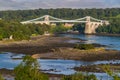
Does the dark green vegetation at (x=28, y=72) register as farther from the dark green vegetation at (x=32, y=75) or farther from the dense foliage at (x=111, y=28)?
the dense foliage at (x=111, y=28)

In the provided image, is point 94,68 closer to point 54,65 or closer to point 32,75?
point 54,65

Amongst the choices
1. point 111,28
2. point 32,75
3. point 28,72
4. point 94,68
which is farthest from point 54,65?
point 111,28

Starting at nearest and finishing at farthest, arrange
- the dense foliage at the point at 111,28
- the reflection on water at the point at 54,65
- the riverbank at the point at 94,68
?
the riverbank at the point at 94,68, the reflection on water at the point at 54,65, the dense foliage at the point at 111,28

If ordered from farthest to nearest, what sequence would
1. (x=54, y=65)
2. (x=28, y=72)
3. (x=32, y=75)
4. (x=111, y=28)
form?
(x=111, y=28)
(x=54, y=65)
(x=28, y=72)
(x=32, y=75)

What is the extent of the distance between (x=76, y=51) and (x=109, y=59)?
9624mm

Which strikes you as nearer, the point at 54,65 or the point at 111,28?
the point at 54,65

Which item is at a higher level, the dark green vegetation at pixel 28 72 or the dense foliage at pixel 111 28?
the dark green vegetation at pixel 28 72

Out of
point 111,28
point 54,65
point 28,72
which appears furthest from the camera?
point 111,28

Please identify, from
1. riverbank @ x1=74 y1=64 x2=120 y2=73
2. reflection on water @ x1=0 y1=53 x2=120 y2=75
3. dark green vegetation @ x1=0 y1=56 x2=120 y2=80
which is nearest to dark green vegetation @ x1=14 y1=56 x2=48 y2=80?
dark green vegetation @ x1=0 y1=56 x2=120 y2=80

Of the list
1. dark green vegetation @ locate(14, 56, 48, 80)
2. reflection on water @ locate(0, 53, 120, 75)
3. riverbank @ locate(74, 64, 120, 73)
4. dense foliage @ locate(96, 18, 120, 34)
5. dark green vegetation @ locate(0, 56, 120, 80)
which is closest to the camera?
dark green vegetation @ locate(0, 56, 120, 80)

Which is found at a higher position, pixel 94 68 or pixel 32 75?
pixel 32 75

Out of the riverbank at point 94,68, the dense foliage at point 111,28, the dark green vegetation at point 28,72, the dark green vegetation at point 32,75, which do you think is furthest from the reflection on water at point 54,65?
the dense foliage at point 111,28

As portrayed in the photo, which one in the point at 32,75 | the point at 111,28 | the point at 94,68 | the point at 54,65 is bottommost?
the point at 111,28

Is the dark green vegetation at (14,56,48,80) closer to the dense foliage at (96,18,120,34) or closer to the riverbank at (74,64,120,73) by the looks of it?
the riverbank at (74,64,120,73)
